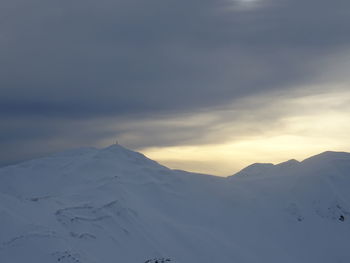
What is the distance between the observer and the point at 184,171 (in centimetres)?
7900

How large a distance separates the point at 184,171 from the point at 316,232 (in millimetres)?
21288

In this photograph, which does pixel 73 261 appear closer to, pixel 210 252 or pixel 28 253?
pixel 28 253

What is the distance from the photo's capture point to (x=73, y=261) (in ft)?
148

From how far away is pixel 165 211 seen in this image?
65.4 m

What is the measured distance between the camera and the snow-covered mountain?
165 ft

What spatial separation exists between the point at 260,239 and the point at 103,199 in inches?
765

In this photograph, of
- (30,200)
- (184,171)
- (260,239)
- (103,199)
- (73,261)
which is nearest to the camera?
(73,261)

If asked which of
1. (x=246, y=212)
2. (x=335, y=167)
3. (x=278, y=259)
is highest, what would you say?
(x=335, y=167)

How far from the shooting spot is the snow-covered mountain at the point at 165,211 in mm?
50375

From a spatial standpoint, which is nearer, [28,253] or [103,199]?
[28,253]

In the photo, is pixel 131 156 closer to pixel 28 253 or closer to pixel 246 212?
pixel 246 212

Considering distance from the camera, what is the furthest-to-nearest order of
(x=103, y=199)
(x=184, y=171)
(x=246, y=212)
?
(x=184, y=171) < (x=246, y=212) < (x=103, y=199)

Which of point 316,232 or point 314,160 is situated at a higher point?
point 314,160

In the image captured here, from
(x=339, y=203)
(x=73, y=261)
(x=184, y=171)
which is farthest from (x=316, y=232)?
(x=73, y=261)
